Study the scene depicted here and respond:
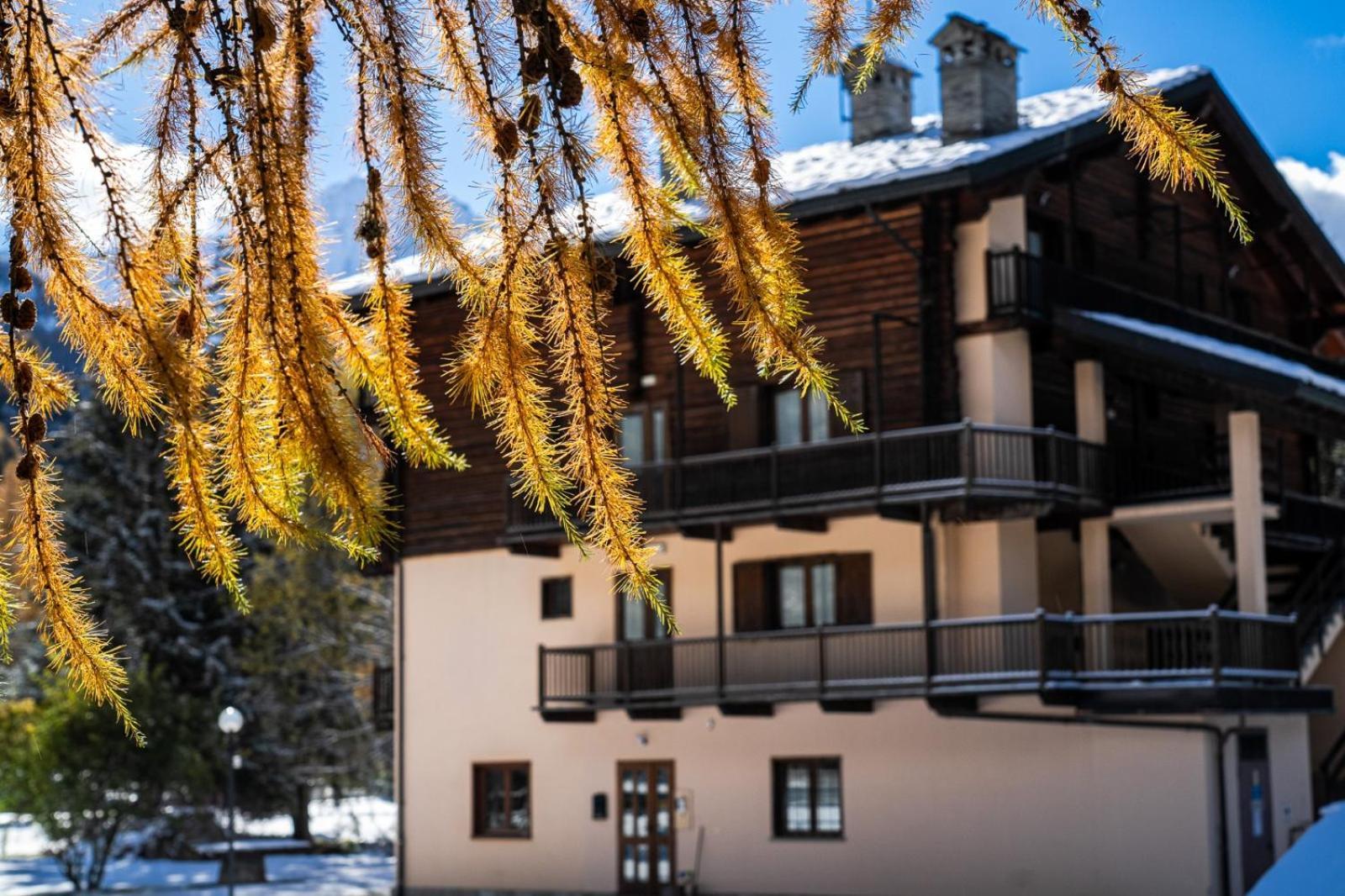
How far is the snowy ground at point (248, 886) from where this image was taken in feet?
116

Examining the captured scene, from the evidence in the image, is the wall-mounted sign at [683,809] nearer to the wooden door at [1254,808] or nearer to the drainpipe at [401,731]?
the drainpipe at [401,731]

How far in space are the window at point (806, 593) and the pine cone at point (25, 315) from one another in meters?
23.2

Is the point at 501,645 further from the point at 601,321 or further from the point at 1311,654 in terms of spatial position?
the point at 601,321

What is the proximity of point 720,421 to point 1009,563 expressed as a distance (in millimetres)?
4897

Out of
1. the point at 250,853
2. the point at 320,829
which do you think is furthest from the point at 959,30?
the point at 320,829

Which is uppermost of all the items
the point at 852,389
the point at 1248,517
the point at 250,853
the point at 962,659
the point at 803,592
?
the point at 852,389

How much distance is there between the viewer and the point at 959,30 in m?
28.5

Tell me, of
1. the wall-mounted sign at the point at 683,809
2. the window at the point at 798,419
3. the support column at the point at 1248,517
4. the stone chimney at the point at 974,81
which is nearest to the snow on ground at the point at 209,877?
the wall-mounted sign at the point at 683,809

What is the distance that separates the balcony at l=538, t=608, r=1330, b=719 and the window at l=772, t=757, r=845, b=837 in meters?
1.38

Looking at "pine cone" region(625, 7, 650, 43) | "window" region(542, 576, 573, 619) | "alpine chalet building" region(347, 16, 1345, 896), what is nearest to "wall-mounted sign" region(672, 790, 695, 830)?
"alpine chalet building" region(347, 16, 1345, 896)

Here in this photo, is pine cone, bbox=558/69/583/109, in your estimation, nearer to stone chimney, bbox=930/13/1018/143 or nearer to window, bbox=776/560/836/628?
window, bbox=776/560/836/628

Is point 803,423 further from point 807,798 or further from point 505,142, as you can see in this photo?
point 505,142

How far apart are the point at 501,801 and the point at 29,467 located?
1070 inches

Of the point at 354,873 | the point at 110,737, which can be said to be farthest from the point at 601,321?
the point at 354,873
